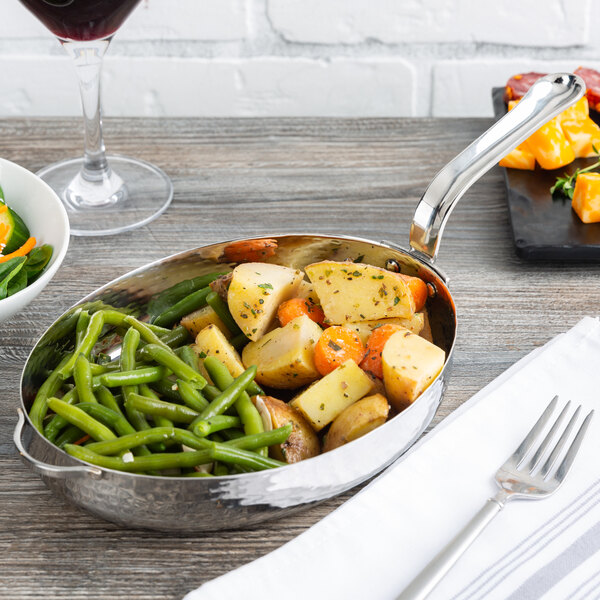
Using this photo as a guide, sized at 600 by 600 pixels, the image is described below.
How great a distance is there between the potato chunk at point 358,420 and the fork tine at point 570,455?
17cm

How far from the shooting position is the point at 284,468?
64 cm

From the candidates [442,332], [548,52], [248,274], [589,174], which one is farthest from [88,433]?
[548,52]

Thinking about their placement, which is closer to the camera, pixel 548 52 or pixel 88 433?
pixel 88 433

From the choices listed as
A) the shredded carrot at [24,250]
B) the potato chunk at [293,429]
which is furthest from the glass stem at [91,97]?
the potato chunk at [293,429]

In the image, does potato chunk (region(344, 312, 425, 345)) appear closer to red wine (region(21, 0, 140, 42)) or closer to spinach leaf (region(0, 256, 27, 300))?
spinach leaf (region(0, 256, 27, 300))

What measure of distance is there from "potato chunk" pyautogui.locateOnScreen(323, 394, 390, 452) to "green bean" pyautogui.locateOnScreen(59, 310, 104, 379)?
25cm

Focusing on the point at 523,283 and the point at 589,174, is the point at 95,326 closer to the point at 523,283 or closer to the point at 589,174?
the point at 523,283

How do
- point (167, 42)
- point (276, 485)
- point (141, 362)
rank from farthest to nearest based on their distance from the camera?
point (167, 42), point (141, 362), point (276, 485)

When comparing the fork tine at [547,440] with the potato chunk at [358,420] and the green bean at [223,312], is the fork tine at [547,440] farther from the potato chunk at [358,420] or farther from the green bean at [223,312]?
the green bean at [223,312]

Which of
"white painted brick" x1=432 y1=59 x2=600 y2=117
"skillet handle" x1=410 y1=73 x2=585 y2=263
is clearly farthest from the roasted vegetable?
"white painted brick" x1=432 y1=59 x2=600 y2=117

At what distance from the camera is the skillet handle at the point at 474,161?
3.03ft

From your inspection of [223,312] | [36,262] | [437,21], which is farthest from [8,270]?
[437,21]

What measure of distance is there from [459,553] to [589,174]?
0.68 meters

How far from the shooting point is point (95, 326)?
32.2 inches
